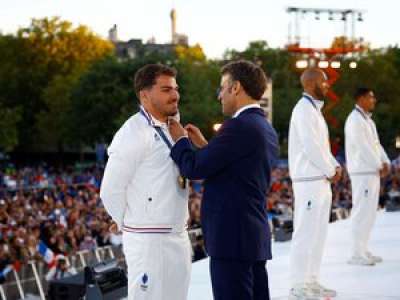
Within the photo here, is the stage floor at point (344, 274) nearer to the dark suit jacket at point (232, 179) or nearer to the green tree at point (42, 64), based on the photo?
the dark suit jacket at point (232, 179)

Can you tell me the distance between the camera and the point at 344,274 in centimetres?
758

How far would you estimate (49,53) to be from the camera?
2012 inches

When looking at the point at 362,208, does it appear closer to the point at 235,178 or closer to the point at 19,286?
the point at 235,178

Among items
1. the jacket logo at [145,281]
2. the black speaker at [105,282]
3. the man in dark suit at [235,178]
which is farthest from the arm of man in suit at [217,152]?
the black speaker at [105,282]

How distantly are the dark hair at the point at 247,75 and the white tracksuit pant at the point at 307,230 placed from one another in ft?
7.59

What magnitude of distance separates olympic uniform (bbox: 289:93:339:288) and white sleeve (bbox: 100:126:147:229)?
8.10 ft

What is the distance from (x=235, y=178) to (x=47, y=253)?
7.73 metres

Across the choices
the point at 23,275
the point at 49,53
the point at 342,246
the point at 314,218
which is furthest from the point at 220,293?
the point at 49,53

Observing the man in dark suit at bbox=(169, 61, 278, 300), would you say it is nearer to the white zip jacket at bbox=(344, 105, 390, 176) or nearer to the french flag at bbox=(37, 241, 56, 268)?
the white zip jacket at bbox=(344, 105, 390, 176)

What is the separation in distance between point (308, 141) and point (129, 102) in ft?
118

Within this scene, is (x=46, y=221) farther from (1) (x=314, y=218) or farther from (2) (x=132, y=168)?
(2) (x=132, y=168)

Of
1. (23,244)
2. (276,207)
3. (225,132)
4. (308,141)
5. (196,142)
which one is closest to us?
(225,132)

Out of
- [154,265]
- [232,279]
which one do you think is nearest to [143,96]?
[154,265]

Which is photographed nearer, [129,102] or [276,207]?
[276,207]
